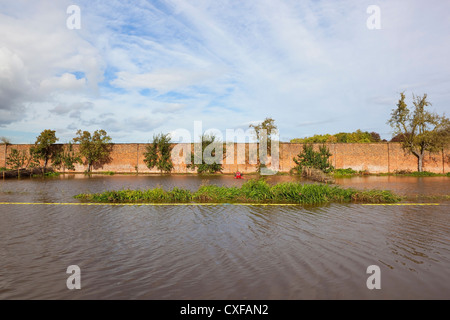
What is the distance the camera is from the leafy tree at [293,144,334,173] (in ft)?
89.7

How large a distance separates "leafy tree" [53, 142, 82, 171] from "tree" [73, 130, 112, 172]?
45.7 inches

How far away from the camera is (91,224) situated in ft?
22.7

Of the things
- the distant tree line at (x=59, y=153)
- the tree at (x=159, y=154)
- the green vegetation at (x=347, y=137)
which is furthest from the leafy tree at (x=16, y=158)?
the green vegetation at (x=347, y=137)

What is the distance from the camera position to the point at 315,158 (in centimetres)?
2753

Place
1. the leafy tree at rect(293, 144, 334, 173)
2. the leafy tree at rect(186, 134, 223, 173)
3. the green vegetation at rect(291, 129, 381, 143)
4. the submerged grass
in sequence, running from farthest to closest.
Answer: the green vegetation at rect(291, 129, 381, 143) < the leafy tree at rect(186, 134, 223, 173) < the leafy tree at rect(293, 144, 334, 173) < the submerged grass

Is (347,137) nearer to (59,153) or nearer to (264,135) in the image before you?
(264,135)

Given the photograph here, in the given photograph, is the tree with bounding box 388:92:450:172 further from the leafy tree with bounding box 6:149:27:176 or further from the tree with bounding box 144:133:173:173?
the leafy tree with bounding box 6:149:27:176

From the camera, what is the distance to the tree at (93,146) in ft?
98.4

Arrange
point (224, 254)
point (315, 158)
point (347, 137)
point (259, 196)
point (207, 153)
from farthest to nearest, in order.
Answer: point (347, 137) → point (207, 153) → point (315, 158) → point (259, 196) → point (224, 254)

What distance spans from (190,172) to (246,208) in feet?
69.7

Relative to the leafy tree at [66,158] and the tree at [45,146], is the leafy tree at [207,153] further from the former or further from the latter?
the tree at [45,146]

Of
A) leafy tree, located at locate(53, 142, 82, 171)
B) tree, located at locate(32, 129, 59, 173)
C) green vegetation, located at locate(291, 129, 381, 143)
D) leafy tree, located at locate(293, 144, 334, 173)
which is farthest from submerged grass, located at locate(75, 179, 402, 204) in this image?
green vegetation, located at locate(291, 129, 381, 143)

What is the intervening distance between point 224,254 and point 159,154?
2711 cm

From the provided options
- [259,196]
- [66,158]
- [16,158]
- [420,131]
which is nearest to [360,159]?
[420,131]
